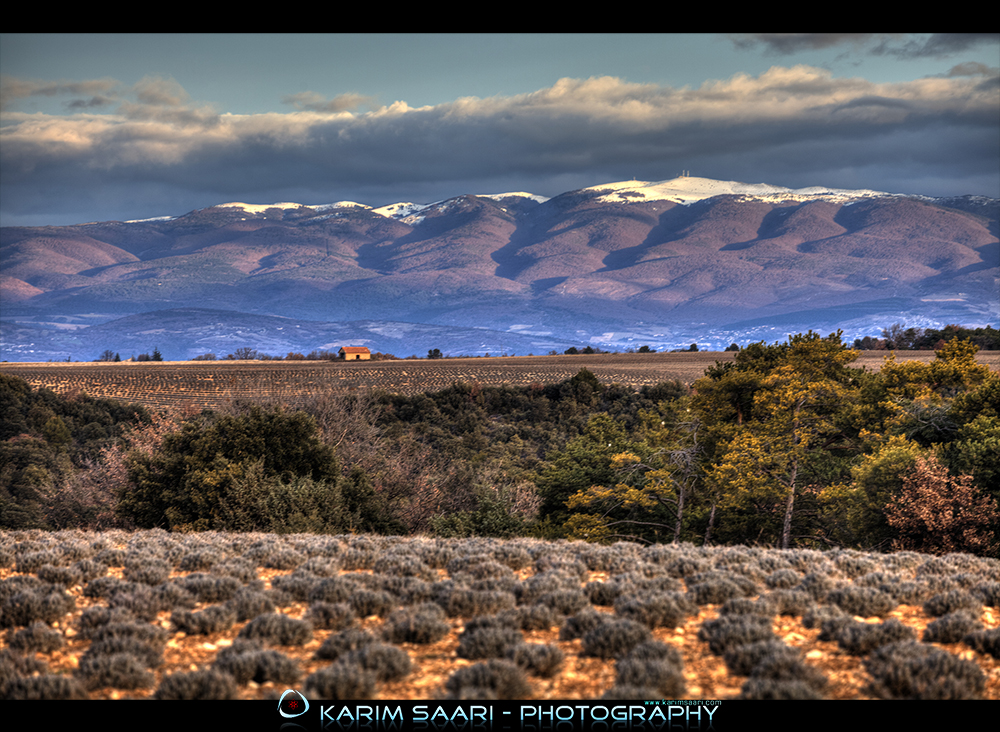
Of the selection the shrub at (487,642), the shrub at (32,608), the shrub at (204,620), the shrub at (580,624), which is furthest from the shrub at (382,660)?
the shrub at (32,608)

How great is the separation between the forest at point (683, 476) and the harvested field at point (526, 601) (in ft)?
24.8

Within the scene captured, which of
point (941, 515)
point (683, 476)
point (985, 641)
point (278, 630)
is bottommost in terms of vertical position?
point (683, 476)

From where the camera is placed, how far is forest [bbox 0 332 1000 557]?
1827 centimetres

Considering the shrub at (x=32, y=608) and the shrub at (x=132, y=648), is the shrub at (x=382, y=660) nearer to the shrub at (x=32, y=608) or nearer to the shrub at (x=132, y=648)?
the shrub at (x=132, y=648)

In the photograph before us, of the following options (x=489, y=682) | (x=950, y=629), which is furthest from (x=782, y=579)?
(x=489, y=682)

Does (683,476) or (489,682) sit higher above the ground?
(489,682)

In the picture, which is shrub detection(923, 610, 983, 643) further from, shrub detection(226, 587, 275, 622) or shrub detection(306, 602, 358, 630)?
shrub detection(226, 587, 275, 622)

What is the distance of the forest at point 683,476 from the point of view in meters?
18.3

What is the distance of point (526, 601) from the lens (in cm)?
828

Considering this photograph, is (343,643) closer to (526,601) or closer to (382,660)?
(382,660)

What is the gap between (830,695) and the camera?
573 centimetres
